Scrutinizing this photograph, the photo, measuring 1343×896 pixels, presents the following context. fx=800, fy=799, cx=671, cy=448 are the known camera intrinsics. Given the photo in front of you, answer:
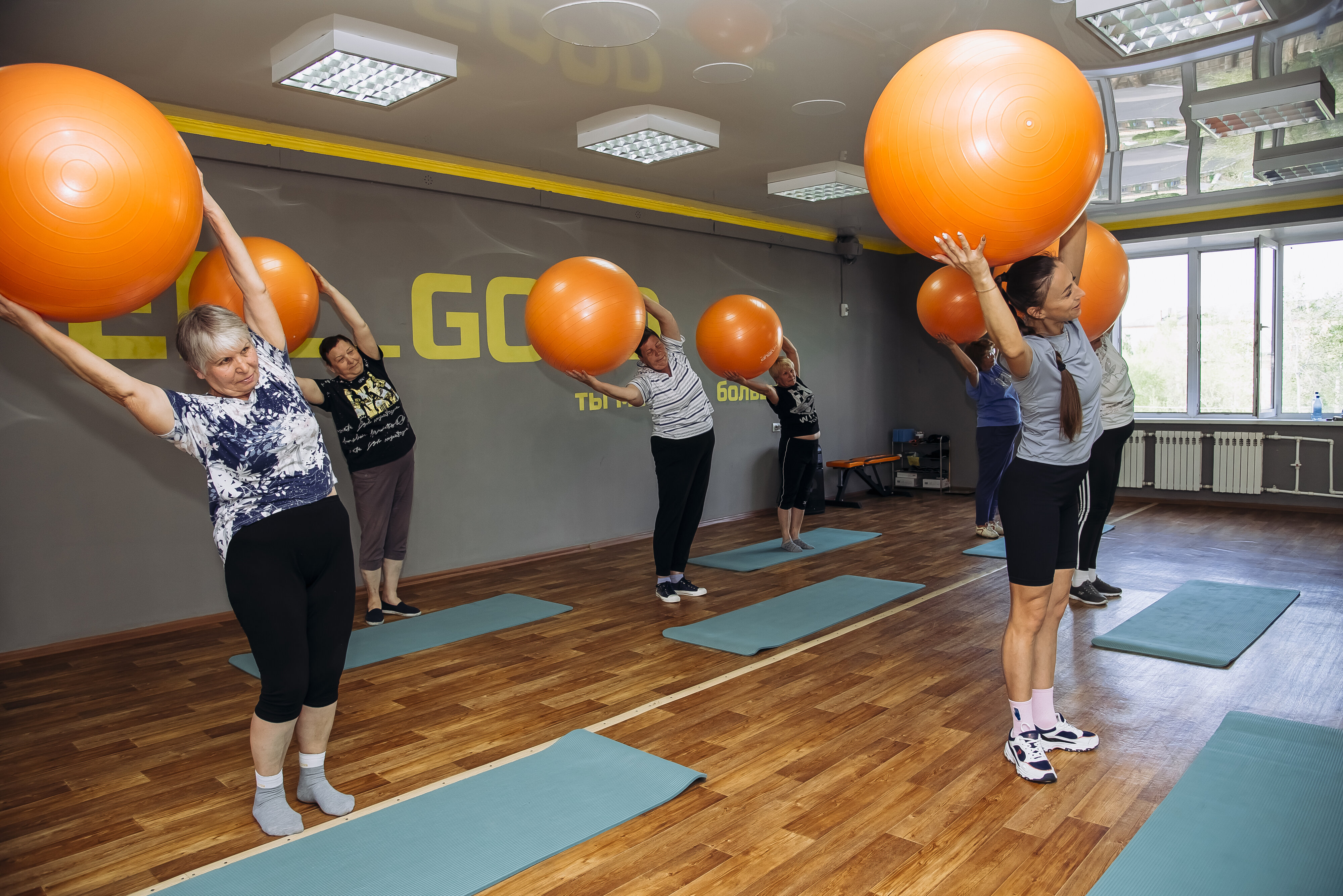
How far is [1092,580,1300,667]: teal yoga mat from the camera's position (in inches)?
125

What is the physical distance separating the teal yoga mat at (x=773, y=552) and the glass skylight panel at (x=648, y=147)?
252cm

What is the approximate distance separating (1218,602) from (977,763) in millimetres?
2359

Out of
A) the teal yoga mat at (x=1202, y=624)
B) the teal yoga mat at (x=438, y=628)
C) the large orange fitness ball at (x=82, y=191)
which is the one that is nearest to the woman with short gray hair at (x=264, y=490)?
the large orange fitness ball at (x=82, y=191)

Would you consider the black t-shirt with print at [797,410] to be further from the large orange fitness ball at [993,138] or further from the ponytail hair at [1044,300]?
the large orange fitness ball at [993,138]

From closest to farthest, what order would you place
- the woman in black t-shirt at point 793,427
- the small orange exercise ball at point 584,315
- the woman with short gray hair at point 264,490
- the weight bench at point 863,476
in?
the woman with short gray hair at point 264,490, the small orange exercise ball at point 584,315, the woman in black t-shirt at point 793,427, the weight bench at point 863,476

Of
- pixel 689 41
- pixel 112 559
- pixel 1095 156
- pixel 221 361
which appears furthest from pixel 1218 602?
pixel 112 559

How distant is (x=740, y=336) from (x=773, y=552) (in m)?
1.80

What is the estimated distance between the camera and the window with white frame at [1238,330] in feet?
22.4

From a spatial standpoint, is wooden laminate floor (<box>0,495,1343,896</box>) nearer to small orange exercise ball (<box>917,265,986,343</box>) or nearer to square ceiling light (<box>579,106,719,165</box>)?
small orange exercise ball (<box>917,265,986,343</box>)

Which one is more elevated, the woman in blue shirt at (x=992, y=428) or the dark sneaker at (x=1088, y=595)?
the woman in blue shirt at (x=992, y=428)

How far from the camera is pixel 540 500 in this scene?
5.52 metres

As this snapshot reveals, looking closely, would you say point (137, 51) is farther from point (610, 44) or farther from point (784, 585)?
point (784, 585)

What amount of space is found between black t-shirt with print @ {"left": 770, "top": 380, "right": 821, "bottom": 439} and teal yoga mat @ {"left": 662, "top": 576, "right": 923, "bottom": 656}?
1.07 meters

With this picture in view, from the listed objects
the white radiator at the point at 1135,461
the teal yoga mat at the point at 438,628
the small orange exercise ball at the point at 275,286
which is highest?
the small orange exercise ball at the point at 275,286
